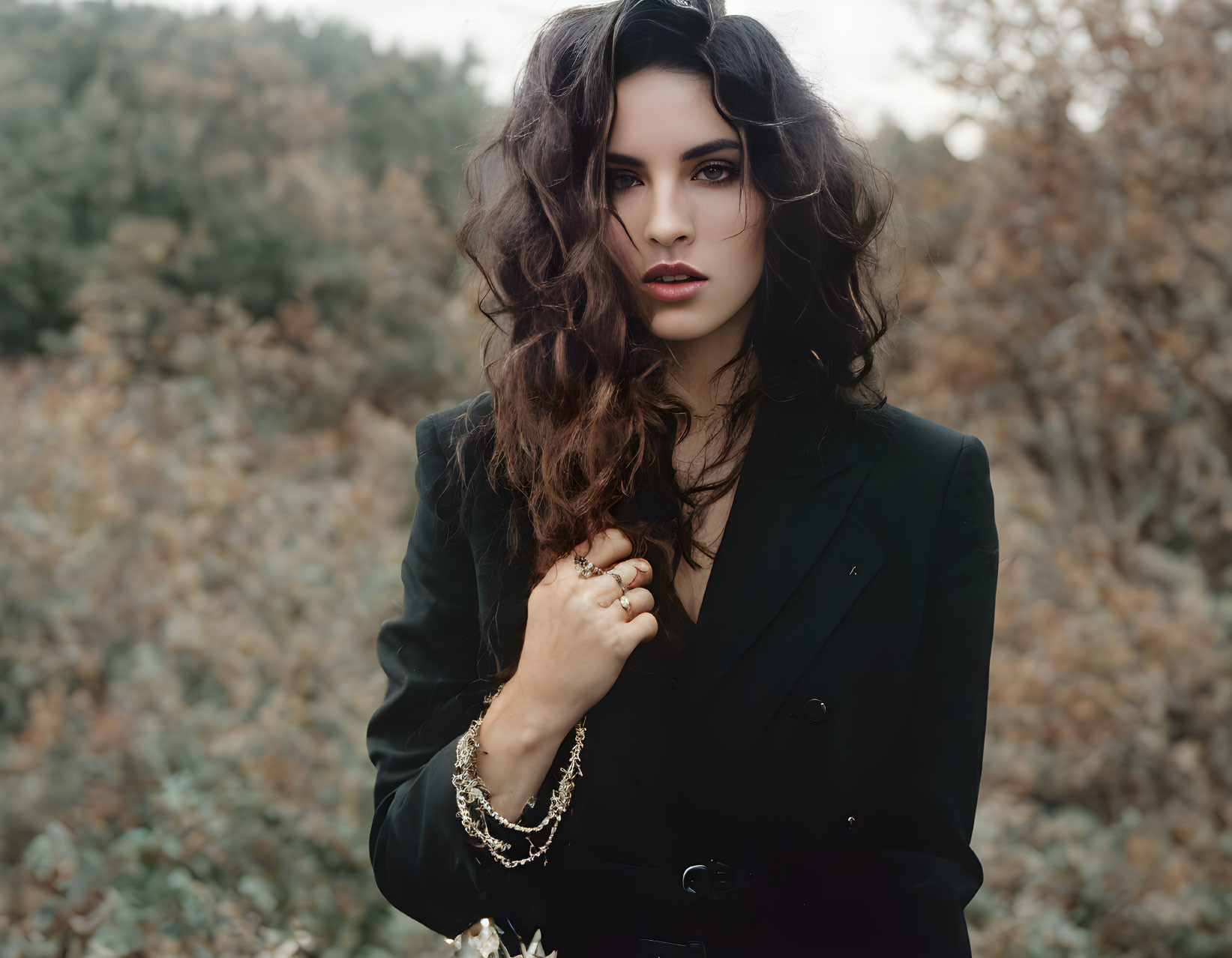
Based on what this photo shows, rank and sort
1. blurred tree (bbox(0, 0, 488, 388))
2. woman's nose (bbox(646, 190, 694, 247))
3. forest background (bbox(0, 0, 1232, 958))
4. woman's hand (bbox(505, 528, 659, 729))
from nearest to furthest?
woman's hand (bbox(505, 528, 659, 729))
woman's nose (bbox(646, 190, 694, 247))
forest background (bbox(0, 0, 1232, 958))
blurred tree (bbox(0, 0, 488, 388))

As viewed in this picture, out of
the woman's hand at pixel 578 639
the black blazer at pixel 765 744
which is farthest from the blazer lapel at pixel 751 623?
the woman's hand at pixel 578 639

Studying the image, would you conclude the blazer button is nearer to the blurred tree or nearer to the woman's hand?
the woman's hand

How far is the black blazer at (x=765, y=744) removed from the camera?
1.43m

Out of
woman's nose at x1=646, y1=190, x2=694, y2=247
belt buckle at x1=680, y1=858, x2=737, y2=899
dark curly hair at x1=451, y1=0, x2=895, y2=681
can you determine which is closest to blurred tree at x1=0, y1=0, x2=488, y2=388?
dark curly hair at x1=451, y1=0, x2=895, y2=681

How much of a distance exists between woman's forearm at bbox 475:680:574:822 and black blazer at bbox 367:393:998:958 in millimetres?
55

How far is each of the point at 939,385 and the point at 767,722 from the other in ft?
13.8

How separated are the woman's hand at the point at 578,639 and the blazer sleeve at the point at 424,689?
0.59ft

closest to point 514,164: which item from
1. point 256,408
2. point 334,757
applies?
point 334,757

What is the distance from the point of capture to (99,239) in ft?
21.9

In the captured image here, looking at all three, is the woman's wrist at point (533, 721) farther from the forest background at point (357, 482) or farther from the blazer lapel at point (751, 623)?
the forest background at point (357, 482)

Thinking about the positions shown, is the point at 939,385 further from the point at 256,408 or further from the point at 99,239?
the point at 99,239

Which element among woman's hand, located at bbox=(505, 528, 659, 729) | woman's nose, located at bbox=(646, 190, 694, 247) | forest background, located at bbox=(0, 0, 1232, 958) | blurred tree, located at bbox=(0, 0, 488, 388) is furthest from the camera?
blurred tree, located at bbox=(0, 0, 488, 388)

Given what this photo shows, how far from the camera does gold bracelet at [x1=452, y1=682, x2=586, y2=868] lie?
4.44ft

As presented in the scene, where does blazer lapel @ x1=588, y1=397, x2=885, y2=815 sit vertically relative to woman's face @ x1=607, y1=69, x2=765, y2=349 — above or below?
below
